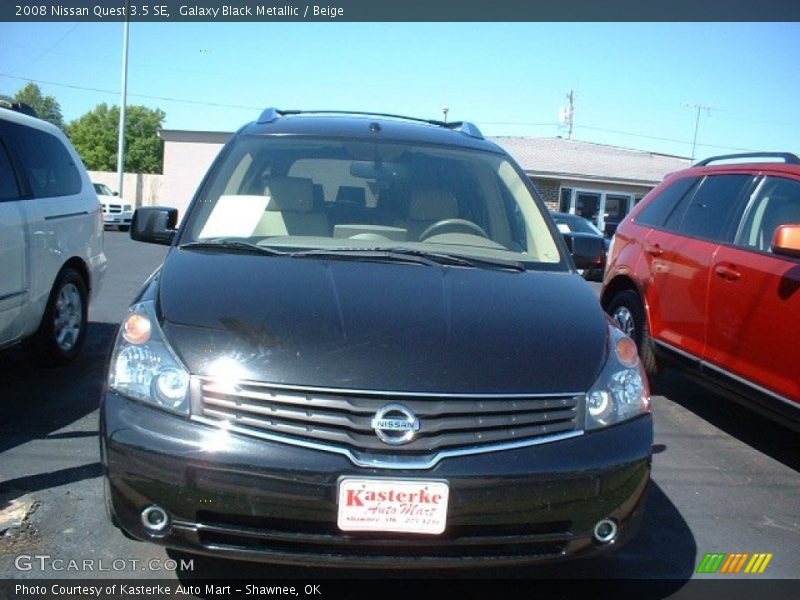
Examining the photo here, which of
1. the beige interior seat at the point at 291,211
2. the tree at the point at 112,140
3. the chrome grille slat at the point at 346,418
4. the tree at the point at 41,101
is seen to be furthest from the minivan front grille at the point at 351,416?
the tree at the point at 41,101

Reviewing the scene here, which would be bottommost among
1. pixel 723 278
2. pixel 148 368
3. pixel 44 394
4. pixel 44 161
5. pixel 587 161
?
pixel 44 394

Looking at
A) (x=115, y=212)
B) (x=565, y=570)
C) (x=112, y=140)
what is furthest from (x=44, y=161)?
(x=112, y=140)

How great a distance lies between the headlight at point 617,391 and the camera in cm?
280

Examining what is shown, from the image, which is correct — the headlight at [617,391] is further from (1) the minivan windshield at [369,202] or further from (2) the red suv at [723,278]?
(2) the red suv at [723,278]

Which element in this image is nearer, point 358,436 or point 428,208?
point 358,436

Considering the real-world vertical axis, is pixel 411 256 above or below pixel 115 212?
above

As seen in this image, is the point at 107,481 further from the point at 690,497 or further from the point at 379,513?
the point at 690,497

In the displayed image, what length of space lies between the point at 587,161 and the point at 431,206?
98.7 ft

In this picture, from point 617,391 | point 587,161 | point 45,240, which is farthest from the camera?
point 587,161

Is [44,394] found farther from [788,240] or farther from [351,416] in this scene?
[788,240]

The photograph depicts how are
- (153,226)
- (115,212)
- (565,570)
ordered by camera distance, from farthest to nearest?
1. (115,212)
2. (153,226)
3. (565,570)

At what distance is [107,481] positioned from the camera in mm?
2699

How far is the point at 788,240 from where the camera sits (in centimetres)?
442

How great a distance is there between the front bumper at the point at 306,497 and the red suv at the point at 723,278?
242cm
